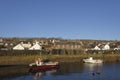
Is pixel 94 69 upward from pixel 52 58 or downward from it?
downward

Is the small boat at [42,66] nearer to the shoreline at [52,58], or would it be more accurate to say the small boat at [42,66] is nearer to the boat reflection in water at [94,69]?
the shoreline at [52,58]

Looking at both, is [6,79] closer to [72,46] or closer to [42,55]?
[42,55]

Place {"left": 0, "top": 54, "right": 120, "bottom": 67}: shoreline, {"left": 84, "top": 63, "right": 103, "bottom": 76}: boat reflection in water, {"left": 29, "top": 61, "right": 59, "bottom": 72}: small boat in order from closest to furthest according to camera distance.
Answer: {"left": 84, "top": 63, "right": 103, "bottom": 76}: boat reflection in water
{"left": 29, "top": 61, "right": 59, "bottom": 72}: small boat
{"left": 0, "top": 54, "right": 120, "bottom": 67}: shoreline

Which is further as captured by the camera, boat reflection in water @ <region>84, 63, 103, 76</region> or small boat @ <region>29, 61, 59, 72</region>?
small boat @ <region>29, 61, 59, 72</region>

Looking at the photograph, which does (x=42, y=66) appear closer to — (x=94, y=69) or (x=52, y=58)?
(x=94, y=69)

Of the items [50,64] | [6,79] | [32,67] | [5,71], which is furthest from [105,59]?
[6,79]

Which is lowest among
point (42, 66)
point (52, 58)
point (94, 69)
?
point (94, 69)

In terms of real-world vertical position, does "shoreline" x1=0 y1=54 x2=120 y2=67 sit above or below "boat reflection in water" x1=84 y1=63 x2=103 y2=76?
above

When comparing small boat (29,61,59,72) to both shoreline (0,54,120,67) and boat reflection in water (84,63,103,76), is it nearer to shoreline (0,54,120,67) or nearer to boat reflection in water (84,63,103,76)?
shoreline (0,54,120,67)

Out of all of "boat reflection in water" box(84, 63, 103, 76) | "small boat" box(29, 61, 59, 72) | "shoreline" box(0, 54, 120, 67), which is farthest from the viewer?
"shoreline" box(0, 54, 120, 67)

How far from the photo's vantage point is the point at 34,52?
354ft

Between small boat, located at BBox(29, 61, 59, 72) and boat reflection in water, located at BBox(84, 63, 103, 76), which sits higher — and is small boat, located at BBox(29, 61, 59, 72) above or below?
above

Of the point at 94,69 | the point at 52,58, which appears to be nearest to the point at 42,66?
the point at 94,69

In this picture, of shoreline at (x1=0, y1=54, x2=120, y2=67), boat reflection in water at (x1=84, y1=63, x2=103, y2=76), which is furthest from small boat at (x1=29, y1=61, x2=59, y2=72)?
boat reflection in water at (x1=84, y1=63, x2=103, y2=76)
